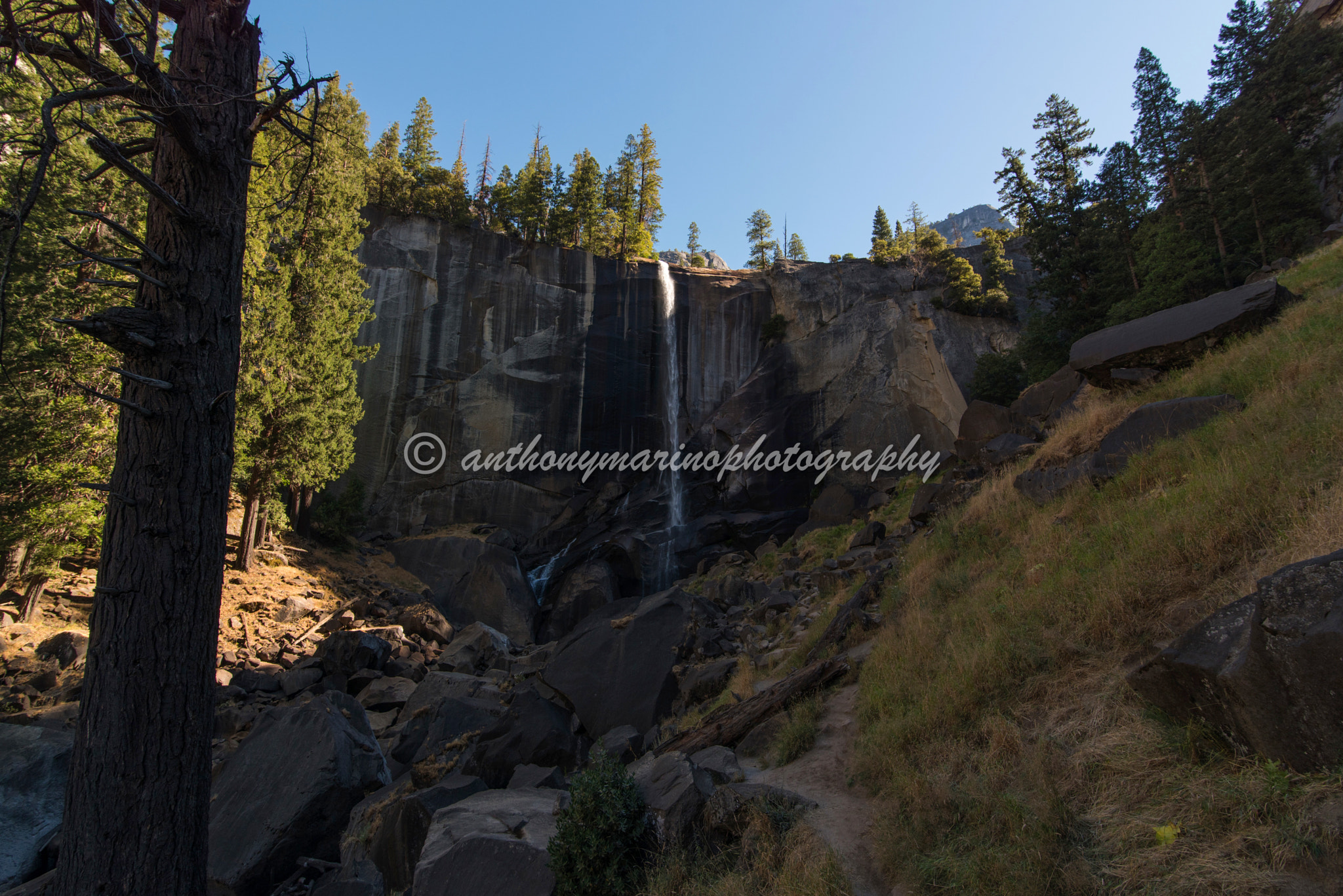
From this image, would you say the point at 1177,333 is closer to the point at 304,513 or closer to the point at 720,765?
the point at 720,765

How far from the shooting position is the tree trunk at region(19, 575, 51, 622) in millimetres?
12609

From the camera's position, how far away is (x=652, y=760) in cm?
757

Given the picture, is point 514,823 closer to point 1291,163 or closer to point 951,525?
point 951,525

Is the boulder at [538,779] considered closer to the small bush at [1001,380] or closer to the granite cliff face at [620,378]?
the granite cliff face at [620,378]

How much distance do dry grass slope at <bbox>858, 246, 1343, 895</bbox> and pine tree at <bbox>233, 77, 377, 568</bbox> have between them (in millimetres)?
17340

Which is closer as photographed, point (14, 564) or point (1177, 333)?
point (1177, 333)

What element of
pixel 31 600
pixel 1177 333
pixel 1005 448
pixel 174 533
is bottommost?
pixel 31 600

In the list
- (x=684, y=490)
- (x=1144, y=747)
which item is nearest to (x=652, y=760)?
(x=1144, y=747)

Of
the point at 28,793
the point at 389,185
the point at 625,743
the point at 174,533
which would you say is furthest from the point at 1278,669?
the point at 389,185

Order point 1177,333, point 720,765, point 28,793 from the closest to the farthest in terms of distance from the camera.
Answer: point 720,765 → point 28,793 → point 1177,333

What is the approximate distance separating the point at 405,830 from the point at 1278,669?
7.47 metres

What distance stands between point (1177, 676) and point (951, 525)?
7358 mm

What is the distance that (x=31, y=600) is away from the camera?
1265 cm

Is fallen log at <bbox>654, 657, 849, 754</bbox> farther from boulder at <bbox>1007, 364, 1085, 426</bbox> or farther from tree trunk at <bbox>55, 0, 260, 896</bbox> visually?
boulder at <bbox>1007, 364, 1085, 426</bbox>
